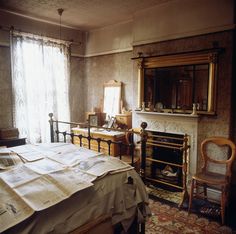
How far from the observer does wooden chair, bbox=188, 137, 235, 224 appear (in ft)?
8.69

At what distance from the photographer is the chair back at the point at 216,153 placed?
9.30 feet

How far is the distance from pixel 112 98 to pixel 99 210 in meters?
3.33

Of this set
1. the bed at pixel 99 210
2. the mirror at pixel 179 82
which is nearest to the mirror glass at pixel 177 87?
the mirror at pixel 179 82

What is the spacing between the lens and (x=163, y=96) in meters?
3.57

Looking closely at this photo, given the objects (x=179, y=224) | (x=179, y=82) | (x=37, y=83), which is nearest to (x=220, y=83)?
(x=179, y=82)

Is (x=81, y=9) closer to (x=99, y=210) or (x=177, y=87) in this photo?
(x=177, y=87)

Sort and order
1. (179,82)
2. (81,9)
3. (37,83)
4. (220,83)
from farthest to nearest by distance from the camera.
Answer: (37,83) → (81,9) → (179,82) → (220,83)

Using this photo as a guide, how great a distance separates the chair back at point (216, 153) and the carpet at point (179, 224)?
0.64 metres

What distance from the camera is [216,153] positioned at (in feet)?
9.77

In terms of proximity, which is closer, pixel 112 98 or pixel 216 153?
pixel 216 153

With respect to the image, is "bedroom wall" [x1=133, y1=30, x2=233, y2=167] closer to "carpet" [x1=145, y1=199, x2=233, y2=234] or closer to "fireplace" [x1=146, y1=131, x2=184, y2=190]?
"fireplace" [x1=146, y1=131, x2=184, y2=190]

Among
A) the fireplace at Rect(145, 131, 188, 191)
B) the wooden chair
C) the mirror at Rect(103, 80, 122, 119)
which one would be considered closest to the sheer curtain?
the mirror at Rect(103, 80, 122, 119)

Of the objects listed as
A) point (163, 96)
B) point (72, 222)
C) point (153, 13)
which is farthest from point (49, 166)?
point (153, 13)

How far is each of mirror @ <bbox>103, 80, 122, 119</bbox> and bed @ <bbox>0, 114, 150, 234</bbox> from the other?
9.46 feet
